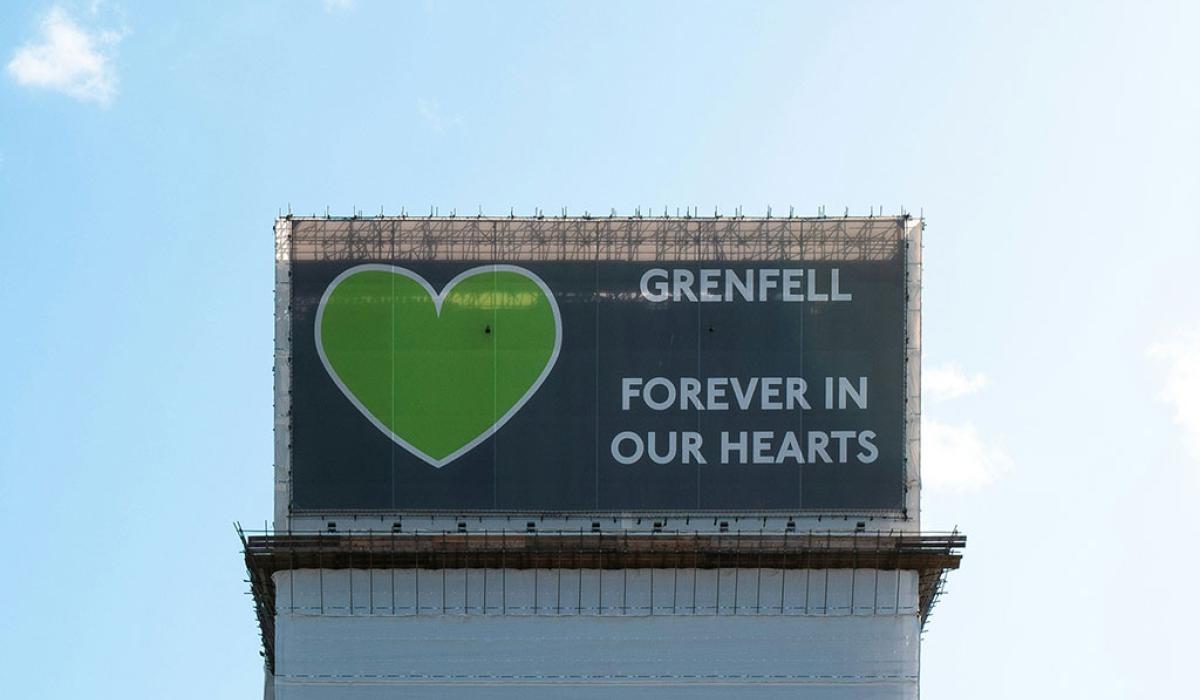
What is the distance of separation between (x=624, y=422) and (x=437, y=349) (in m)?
8.97

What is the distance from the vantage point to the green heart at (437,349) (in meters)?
76.5

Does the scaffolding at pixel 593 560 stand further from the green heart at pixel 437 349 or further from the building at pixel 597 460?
the green heart at pixel 437 349

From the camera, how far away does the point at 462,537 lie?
75438mm

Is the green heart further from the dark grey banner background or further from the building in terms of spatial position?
the dark grey banner background

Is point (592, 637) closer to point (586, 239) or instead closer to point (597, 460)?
point (597, 460)

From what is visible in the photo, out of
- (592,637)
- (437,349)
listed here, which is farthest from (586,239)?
(592,637)

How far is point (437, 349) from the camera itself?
251 ft

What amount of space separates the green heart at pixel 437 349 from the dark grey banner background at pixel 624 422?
1.78 ft

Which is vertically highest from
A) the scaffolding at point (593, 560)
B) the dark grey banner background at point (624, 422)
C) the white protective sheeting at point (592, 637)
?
the dark grey banner background at point (624, 422)

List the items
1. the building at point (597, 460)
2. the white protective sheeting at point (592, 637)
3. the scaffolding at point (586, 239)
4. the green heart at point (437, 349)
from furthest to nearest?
the scaffolding at point (586, 239)
the green heart at point (437, 349)
the building at point (597, 460)
the white protective sheeting at point (592, 637)

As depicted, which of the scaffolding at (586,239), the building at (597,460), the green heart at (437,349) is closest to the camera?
the building at (597,460)

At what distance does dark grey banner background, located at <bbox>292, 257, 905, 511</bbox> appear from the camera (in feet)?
251

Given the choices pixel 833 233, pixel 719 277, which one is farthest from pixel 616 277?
pixel 833 233

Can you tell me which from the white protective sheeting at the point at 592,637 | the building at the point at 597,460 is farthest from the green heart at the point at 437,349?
the white protective sheeting at the point at 592,637
